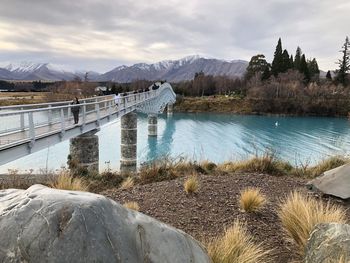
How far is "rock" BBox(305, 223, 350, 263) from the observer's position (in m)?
4.06

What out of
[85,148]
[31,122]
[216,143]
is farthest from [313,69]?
[31,122]

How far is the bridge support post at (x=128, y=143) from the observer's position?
35.3 metres

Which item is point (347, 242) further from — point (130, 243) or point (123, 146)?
point (123, 146)

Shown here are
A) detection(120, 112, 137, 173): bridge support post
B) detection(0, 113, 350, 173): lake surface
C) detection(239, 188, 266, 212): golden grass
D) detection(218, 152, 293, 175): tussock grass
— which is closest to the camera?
detection(239, 188, 266, 212): golden grass

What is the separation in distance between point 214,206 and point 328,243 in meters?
3.10

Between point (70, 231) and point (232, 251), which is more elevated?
point (70, 231)

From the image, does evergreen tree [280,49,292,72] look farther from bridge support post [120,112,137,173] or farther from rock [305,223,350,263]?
rock [305,223,350,263]

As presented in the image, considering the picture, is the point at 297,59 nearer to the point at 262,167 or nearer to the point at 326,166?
the point at 326,166

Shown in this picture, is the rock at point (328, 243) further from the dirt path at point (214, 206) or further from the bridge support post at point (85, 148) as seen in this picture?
the bridge support post at point (85, 148)

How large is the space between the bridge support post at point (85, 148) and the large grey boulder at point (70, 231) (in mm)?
21792

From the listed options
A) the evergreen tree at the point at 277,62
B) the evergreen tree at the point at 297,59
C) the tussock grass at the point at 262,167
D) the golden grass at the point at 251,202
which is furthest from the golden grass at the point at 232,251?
the evergreen tree at the point at 297,59

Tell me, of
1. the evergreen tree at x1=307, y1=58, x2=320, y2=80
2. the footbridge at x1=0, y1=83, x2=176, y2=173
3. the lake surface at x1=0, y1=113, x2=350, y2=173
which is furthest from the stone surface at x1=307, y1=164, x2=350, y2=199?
the evergreen tree at x1=307, y1=58, x2=320, y2=80

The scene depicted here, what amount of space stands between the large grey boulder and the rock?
203 centimetres

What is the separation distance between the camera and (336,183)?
316 inches
